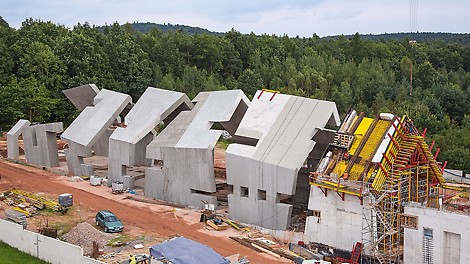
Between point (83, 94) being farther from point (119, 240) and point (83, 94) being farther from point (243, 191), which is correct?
point (119, 240)

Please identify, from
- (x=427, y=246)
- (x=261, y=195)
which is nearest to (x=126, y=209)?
(x=261, y=195)

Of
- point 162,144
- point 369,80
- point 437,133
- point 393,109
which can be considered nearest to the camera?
point 162,144

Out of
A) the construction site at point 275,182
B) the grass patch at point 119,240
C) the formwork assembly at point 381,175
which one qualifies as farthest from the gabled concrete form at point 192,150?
the formwork assembly at point 381,175

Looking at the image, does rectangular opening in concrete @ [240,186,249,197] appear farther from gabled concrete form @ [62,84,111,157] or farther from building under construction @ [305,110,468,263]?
gabled concrete form @ [62,84,111,157]

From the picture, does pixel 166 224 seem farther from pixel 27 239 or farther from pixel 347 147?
pixel 347 147

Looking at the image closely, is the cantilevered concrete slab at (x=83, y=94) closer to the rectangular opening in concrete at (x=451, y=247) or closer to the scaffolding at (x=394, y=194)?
the scaffolding at (x=394, y=194)

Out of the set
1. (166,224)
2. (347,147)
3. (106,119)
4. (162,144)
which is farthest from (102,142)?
(347,147)
